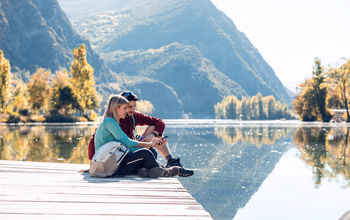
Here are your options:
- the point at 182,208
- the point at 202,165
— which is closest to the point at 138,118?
the point at 182,208

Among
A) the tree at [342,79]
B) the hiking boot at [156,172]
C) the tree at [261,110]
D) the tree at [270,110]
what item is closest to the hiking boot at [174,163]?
the hiking boot at [156,172]

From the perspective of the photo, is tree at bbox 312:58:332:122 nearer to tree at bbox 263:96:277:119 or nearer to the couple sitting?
the couple sitting

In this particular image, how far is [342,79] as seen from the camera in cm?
7656

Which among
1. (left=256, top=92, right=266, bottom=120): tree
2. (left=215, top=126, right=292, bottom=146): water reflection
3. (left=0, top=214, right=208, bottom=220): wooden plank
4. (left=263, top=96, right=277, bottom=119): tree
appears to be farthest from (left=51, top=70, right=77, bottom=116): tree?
(left=256, top=92, right=266, bottom=120): tree

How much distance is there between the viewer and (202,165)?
16250mm

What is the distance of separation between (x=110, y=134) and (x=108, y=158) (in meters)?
0.54

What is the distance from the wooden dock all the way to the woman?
232 millimetres

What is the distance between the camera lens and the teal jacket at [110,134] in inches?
302

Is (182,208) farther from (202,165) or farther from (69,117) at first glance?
(69,117)

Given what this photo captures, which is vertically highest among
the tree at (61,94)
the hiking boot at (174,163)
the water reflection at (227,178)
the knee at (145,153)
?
the knee at (145,153)

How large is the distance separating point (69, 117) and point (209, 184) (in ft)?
203

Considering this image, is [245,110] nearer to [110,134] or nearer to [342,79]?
[342,79]

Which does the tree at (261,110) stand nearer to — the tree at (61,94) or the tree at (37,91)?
the tree at (61,94)

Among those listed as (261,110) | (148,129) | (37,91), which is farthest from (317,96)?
(261,110)
